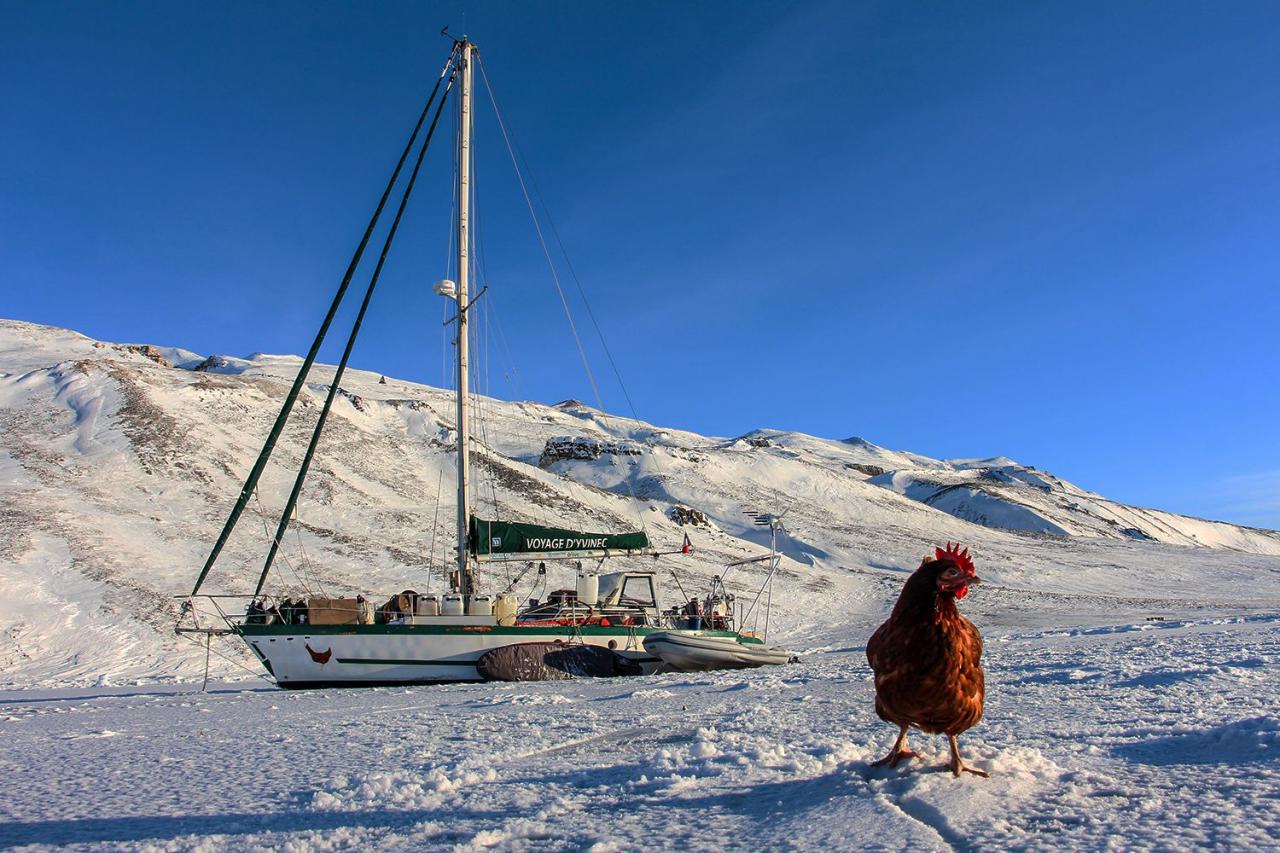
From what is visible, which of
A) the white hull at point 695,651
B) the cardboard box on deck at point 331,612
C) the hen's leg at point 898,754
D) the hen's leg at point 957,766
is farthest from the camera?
the white hull at point 695,651

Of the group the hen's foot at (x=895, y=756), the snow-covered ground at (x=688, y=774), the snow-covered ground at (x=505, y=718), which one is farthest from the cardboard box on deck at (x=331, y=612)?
the hen's foot at (x=895, y=756)

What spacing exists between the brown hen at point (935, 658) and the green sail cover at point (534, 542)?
14682mm

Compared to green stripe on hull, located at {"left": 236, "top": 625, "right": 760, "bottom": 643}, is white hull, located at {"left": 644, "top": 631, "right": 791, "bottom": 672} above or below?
below

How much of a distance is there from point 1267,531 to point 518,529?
124526 millimetres

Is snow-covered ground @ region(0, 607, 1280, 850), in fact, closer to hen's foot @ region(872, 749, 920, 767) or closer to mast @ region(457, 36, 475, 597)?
hen's foot @ region(872, 749, 920, 767)

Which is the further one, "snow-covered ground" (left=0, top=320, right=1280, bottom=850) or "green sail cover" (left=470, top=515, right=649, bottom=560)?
"green sail cover" (left=470, top=515, right=649, bottom=560)

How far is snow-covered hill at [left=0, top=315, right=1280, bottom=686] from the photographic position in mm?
26453

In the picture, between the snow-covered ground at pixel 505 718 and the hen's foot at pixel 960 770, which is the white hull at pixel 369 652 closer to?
the snow-covered ground at pixel 505 718

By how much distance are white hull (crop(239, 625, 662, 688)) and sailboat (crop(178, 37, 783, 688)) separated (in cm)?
2

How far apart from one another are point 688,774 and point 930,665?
2073 mm

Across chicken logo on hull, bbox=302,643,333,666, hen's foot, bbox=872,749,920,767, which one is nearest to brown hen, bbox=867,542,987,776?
hen's foot, bbox=872,749,920,767

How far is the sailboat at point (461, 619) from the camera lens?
1681cm

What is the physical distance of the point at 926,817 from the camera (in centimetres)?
430

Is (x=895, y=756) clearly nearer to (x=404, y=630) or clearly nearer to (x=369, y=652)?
(x=404, y=630)
